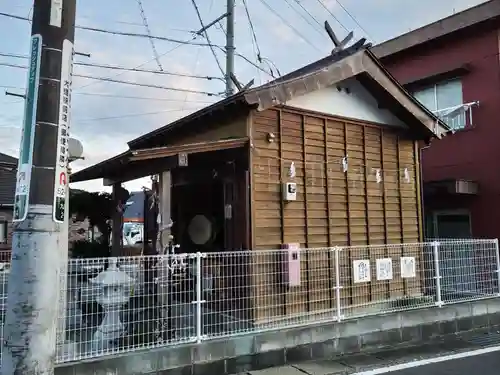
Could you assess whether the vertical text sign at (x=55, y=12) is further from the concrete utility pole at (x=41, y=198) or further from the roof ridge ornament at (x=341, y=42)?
the roof ridge ornament at (x=341, y=42)

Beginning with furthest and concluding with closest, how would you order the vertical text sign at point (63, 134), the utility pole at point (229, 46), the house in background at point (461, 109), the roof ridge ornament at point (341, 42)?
the utility pole at point (229, 46) → the house in background at point (461, 109) → the roof ridge ornament at point (341, 42) → the vertical text sign at point (63, 134)

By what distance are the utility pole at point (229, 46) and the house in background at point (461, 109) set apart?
178 inches

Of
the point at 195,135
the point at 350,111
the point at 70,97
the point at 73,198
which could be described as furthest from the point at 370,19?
the point at 70,97

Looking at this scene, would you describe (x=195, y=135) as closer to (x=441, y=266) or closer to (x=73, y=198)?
(x=441, y=266)

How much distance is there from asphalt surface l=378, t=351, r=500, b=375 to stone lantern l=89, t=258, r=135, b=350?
10.7 feet

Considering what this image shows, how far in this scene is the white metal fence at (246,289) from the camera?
5.33 metres

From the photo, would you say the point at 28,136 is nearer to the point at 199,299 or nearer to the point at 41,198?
the point at 41,198

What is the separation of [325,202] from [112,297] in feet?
12.6

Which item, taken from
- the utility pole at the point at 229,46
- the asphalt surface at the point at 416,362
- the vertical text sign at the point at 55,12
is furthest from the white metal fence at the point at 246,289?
the utility pole at the point at 229,46

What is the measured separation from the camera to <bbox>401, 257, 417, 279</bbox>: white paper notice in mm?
8219

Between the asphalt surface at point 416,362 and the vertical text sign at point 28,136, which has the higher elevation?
the vertical text sign at point 28,136

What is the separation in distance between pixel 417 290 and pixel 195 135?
194 inches

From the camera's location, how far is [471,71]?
11.4m

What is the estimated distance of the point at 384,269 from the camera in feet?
26.5
